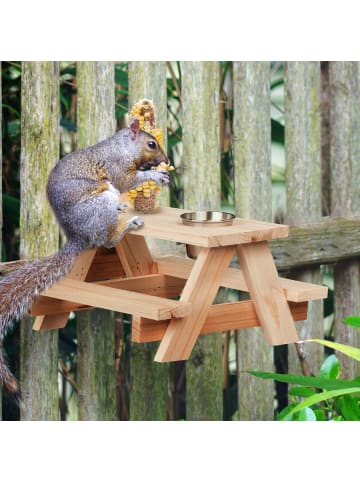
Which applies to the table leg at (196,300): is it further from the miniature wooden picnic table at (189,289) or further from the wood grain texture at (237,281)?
the wood grain texture at (237,281)

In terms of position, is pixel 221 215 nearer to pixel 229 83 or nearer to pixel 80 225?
pixel 80 225

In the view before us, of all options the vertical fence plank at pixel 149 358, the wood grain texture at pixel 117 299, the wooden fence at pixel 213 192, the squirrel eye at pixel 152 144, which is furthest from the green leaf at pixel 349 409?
the squirrel eye at pixel 152 144

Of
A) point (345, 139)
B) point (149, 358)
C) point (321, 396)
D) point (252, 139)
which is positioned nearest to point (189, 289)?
point (321, 396)

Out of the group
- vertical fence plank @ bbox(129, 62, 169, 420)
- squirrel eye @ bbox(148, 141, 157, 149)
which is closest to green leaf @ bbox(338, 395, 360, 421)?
vertical fence plank @ bbox(129, 62, 169, 420)

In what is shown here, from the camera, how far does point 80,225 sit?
3.09 metres

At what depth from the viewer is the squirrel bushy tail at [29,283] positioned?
313 cm

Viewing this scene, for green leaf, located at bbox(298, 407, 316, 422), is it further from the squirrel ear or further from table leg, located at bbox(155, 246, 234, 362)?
the squirrel ear

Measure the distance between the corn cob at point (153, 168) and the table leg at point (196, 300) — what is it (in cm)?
29

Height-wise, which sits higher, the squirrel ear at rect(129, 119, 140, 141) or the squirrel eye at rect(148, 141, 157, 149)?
the squirrel ear at rect(129, 119, 140, 141)

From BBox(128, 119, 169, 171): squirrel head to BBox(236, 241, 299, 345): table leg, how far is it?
35cm

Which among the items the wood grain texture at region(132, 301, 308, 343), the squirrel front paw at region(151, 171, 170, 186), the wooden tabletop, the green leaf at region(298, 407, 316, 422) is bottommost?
the green leaf at region(298, 407, 316, 422)

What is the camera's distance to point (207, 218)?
306cm

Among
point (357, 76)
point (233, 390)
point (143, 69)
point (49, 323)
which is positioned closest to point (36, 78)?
point (143, 69)

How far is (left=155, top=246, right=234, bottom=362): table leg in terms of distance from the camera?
9.48 ft
